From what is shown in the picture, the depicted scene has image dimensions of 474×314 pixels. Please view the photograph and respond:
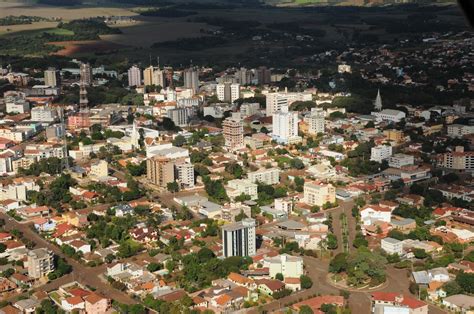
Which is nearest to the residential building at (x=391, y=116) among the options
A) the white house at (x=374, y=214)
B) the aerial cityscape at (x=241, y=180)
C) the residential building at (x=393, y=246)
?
the aerial cityscape at (x=241, y=180)

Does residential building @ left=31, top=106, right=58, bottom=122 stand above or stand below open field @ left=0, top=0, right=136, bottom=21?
below

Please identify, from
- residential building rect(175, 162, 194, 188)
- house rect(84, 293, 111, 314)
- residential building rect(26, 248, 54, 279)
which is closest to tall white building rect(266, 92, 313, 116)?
residential building rect(175, 162, 194, 188)

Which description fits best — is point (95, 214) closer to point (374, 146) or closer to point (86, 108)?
point (374, 146)

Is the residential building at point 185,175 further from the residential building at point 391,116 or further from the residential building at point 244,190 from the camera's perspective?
the residential building at point 391,116

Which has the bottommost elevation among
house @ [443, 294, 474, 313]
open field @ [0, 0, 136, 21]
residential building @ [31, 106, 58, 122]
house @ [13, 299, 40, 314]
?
residential building @ [31, 106, 58, 122]

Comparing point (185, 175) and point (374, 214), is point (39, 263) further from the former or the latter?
point (374, 214)

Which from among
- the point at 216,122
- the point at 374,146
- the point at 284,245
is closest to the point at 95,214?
the point at 284,245

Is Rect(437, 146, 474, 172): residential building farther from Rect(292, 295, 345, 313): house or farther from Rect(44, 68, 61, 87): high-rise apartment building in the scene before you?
Rect(44, 68, 61, 87): high-rise apartment building
